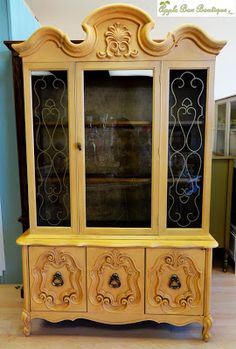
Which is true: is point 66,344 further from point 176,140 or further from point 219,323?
point 176,140

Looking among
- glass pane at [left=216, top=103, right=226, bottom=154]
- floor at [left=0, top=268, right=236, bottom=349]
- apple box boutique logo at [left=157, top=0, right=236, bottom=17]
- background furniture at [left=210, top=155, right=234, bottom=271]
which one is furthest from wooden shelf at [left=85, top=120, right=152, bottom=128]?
apple box boutique logo at [left=157, top=0, right=236, bottom=17]

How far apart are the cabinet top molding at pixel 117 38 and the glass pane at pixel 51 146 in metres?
0.17

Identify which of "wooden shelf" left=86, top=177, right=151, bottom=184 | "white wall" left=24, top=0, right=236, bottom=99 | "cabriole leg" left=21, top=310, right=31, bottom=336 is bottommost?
"cabriole leg" left=21, top=310, right=31, bottom=336

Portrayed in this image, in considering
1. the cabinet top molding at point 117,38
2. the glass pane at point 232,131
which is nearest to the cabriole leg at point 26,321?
the cabinet top molding at point 117,38

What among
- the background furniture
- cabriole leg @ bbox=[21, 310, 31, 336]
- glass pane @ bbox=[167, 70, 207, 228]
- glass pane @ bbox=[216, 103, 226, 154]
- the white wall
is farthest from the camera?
glass pane @ bbox=[216, 103, 226, 154]

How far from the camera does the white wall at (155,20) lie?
293cm

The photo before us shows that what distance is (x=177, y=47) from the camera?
1.70 metres

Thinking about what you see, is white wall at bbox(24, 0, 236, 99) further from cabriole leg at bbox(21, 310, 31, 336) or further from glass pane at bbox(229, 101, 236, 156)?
cabriole leg at bbox(21, 310, 31, 336)

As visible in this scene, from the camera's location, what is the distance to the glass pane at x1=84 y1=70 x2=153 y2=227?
1.83 m

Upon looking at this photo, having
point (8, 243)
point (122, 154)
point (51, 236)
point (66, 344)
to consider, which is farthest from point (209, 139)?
point (8, 243)

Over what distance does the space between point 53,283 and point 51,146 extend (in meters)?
0.89

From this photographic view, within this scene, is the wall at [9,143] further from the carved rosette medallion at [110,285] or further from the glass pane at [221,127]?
the glass pane at [221,127]

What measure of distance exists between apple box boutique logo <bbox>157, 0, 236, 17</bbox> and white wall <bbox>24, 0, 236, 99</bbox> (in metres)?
0.04

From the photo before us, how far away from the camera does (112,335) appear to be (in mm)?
1900
